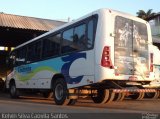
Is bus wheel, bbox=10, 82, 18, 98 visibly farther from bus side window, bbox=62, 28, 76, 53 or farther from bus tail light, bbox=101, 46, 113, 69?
bus tail light, bbox=101, 46, 113, 69

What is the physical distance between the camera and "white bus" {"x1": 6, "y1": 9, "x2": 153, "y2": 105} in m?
10.9

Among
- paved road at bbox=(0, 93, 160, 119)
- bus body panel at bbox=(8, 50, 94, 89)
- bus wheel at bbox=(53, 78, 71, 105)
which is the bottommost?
paved road at bbox=(0, 93, 160, 119)

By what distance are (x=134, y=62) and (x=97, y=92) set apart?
212 centimetres

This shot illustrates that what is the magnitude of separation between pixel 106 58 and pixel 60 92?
2.70 m

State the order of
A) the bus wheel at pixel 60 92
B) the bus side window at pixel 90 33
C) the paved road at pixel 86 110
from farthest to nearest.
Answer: the bus wheel at pixel 60 92 < the bus side window at pixel 90 33 < the paved road at pixel 86 110

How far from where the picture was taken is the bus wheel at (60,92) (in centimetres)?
1224

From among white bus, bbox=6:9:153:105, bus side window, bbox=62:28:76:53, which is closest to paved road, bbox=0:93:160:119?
white bus, bbox=6:9:153:105

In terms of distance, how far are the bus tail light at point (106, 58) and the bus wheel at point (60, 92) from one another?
2.10 metres

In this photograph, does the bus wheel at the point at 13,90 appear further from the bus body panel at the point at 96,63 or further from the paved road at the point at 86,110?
the paved road at the point at 86,110

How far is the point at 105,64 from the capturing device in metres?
10.7

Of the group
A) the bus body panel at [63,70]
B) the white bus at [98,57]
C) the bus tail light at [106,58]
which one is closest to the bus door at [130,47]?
the white bus at [98,57]

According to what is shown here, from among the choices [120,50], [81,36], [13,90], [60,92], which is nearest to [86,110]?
[120,50]

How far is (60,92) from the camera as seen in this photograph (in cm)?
1265

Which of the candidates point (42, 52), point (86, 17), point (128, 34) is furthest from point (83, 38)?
point (42, 52)
